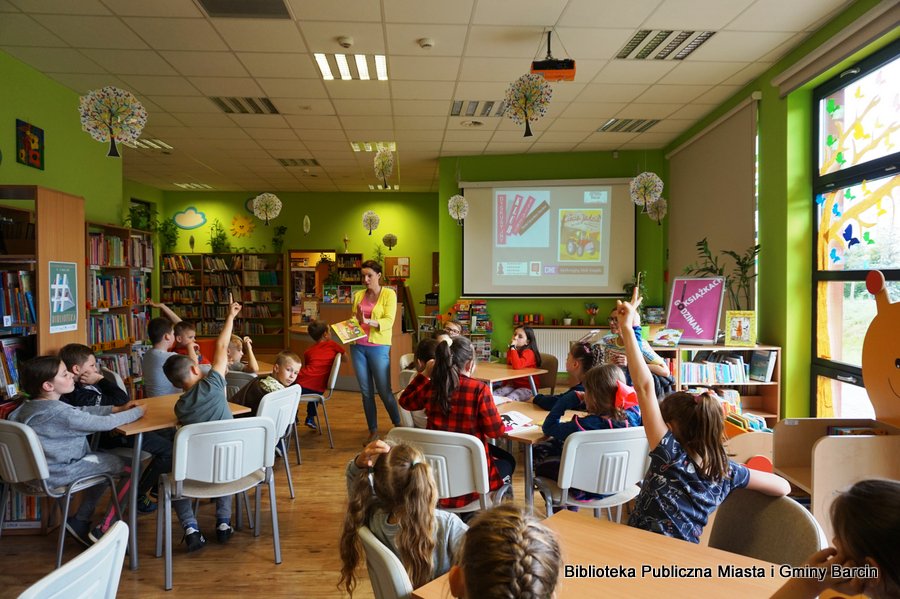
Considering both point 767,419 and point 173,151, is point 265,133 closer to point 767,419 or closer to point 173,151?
point 173,151

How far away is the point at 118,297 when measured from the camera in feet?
18.6

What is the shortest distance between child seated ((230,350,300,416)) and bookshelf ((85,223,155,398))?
1733mm

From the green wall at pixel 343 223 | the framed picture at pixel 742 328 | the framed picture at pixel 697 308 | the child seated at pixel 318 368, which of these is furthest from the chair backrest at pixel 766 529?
the green wall at pixel 343 223

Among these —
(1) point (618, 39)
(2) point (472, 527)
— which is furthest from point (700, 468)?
(1) point (618, 39)

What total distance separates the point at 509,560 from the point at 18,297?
155 inches

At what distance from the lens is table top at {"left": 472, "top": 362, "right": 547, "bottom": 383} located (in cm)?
451

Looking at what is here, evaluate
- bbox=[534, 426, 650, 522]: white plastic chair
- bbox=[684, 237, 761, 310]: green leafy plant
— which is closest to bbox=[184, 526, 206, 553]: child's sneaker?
bbox=[534, 426, 650, 522]: white plastic chair

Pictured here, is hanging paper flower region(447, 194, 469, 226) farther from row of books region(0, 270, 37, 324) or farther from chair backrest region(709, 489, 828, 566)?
chair backrest region(709, 489, 828, 566)

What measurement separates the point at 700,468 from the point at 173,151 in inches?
345

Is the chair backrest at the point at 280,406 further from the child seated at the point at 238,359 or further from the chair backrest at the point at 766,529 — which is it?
the chair backrest at the point at 766,529

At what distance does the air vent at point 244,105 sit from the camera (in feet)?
20.1

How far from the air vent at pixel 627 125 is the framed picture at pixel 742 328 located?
9.80 ft

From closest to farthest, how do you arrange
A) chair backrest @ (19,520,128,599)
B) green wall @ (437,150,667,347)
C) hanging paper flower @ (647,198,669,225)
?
chair backrest @ (19,520,128,599) → hanging paper flower @ (647,198,669,225) → green wall @ (437,150,667,347)

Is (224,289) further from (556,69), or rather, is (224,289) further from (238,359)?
(556,69)
